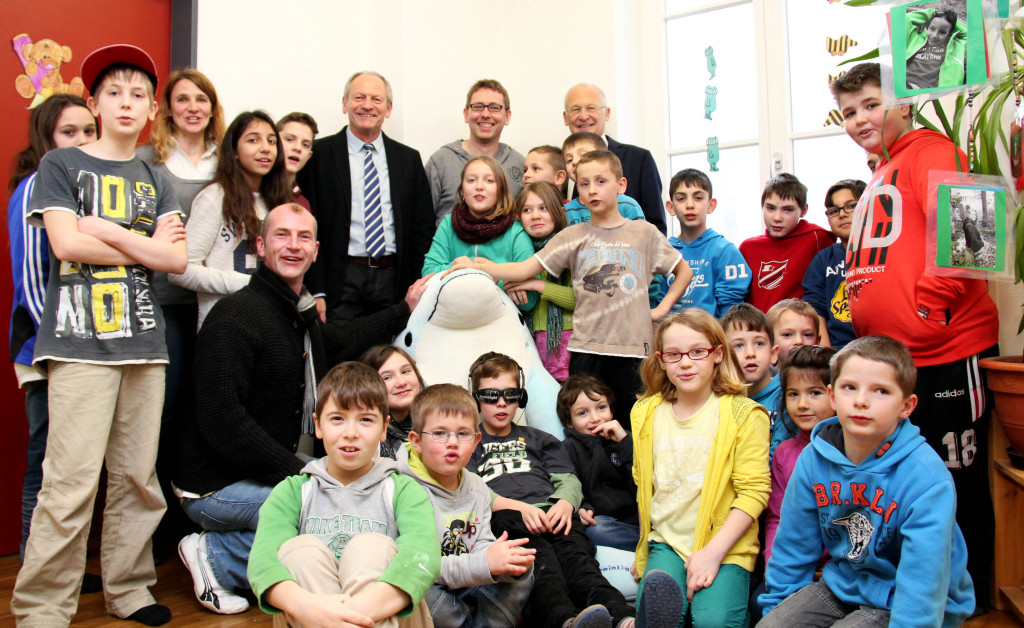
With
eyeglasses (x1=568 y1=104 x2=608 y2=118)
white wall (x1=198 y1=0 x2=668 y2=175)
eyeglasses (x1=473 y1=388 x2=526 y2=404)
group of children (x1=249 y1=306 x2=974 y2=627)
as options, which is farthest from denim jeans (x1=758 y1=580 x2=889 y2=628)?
white wall (x1=198 y1=0 x2=668 y2=175)

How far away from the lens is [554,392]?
9.37ft

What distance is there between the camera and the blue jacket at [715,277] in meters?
3.18

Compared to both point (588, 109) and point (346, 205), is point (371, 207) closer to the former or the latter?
point (346, 205)

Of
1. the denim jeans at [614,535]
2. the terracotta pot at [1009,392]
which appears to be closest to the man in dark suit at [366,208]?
the denim jeans at [614,535]

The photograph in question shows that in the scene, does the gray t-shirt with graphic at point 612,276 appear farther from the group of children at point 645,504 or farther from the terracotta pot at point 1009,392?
the terracotta pot at point 1009,392

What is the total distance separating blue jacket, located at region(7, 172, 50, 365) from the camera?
2.36m

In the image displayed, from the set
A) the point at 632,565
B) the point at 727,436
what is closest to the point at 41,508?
the point at 632,565

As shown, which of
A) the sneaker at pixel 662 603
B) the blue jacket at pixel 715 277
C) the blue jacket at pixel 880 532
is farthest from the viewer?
the blue jacket at pixel 715 277

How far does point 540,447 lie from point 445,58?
2610mm

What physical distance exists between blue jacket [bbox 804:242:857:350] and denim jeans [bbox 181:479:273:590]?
1.97 meters

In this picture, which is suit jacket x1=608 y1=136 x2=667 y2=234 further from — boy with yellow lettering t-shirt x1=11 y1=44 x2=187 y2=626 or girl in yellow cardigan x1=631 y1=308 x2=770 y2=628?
boy with yellow lettering t-shirt x1=11 y1=44 x2=187 y2=626

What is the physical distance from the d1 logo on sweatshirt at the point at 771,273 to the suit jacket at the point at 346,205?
4.44 ft

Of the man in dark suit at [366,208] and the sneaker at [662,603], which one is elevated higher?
the man in dark suit at [366,208]

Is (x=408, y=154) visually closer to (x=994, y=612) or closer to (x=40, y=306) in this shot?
(x=40, y=306)
